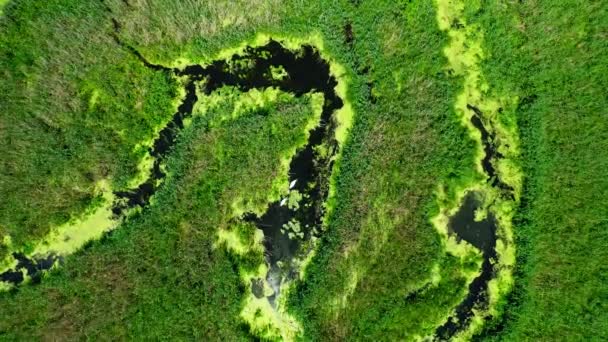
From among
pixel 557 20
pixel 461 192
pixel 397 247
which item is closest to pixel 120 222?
pixel 397 247

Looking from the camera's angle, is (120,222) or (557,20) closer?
(557,20)

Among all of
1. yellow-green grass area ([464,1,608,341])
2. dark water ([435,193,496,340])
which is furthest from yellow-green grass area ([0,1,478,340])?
yellow-green grass area ([464,1,608,341])

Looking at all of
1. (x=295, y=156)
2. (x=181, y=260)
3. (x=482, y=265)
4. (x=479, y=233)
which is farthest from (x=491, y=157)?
(x=181, y=260)

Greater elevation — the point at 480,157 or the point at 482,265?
the point at 480,157

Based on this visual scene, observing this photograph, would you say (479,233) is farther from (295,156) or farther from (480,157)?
(295,156)

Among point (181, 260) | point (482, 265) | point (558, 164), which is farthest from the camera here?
point (181, 260)

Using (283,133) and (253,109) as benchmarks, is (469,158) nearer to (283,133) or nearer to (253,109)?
(283,133)

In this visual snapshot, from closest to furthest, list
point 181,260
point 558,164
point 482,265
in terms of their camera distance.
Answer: point 558,164, point 482,265, point 181,260
